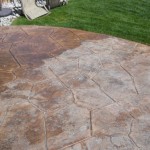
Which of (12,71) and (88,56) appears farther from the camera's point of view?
(88,56)

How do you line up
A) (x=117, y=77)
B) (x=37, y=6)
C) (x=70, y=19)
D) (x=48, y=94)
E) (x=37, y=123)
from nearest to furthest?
1. (x=37, y=123)
2. (x=48, y=94)
3. (x=117, y=77)
4. (x=70, y=19)
5. (x=37, y=6)

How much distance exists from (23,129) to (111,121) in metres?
1.07

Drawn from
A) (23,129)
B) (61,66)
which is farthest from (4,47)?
(23,129)

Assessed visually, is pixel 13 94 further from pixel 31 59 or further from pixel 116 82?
pixel 116 82

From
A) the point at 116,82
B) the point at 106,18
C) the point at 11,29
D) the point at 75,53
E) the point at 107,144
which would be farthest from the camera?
the point at 106,18

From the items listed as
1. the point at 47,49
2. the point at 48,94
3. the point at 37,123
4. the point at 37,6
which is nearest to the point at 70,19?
the point at 37,6

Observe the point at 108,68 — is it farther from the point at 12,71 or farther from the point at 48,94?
the point at 12,71

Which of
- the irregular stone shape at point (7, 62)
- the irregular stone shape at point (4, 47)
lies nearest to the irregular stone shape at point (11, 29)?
the irregular stone shape at point (4, 47)

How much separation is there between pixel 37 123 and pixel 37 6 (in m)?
6.92

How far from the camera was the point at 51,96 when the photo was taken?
14.3ft

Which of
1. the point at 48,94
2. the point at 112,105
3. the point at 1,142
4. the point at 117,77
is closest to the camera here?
the point at 1,142

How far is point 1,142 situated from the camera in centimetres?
355

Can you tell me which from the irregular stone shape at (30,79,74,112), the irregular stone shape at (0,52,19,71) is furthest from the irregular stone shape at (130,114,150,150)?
the irregular stone shape at (0,52,19,71)

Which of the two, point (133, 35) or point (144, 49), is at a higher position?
point (144, 49)
